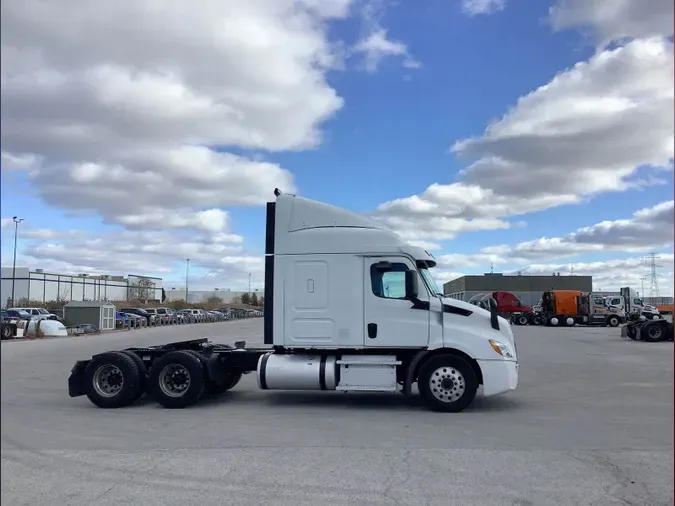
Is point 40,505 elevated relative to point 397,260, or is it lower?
lower

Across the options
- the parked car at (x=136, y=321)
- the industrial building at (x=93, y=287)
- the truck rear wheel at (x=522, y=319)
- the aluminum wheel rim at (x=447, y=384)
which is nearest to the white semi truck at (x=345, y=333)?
the aluminum wheel rim at (x=447, y=384)

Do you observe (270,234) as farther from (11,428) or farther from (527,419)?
(11,428)

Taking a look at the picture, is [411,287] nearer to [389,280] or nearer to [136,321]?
[389,280]

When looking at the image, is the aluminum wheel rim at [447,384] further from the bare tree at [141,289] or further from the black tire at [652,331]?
the bare tree at [141,289]

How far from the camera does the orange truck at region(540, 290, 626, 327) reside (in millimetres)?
48312

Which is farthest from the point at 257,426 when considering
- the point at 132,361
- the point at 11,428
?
the point at 11,428

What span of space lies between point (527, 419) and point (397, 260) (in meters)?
3.26

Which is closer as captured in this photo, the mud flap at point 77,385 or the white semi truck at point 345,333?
the white semi truck at point 345,333

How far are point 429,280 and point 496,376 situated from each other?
1.92 m

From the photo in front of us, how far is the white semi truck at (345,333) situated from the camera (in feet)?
32.9

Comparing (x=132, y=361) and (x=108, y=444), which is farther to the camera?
(x=132, y=361)

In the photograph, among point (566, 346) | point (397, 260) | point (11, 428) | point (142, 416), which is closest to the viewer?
point (11, 428)

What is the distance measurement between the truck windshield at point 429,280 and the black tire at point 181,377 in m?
4.17

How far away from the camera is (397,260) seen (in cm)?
1038
